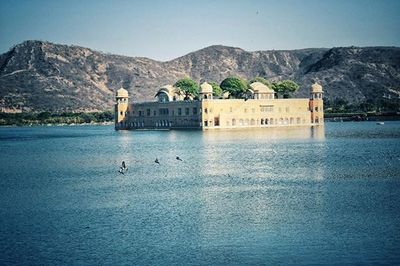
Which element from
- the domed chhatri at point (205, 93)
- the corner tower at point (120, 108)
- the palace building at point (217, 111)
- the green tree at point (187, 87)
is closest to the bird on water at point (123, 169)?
the palace building at point (217, 111)

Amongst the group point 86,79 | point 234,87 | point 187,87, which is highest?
point 86,79

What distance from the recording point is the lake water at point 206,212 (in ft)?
53.6

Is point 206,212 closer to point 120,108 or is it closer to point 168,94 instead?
point 168,94

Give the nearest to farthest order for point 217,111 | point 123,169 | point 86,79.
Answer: point 123,169, point 217,111, point 86,79

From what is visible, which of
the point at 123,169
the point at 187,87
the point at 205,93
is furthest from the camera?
the point at 187,87

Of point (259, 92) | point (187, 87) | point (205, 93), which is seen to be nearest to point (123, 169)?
point (205, 93)

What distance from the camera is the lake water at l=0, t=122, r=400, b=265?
16.3 metres

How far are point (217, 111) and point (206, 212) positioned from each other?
6245cm

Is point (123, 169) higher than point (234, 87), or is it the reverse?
point (234, 87)

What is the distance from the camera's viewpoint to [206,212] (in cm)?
2131

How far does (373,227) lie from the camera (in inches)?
717

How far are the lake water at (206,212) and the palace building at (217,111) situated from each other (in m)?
44.6

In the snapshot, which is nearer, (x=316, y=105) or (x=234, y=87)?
A: (x=316, y=105)

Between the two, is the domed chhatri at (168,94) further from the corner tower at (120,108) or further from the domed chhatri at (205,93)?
the domed chhatri at (205,93)
